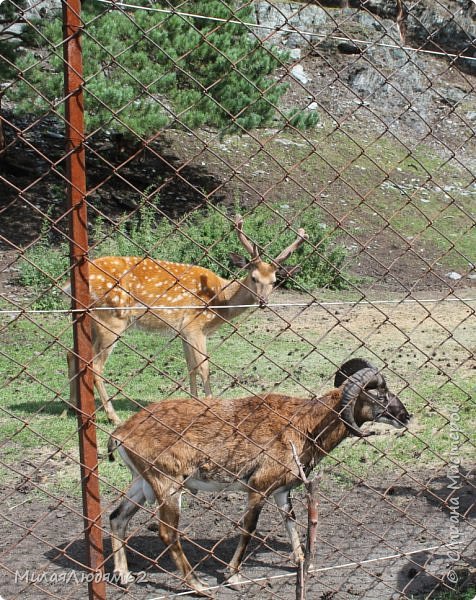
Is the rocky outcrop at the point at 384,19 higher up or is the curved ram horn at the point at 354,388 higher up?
the curved ram horn at the point at 354,388

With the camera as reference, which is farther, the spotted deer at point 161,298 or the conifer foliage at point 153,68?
the conifer foliage at point 153,68

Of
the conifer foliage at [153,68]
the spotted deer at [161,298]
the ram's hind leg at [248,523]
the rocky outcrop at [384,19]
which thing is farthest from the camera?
the rocky outcrop at [384,19]

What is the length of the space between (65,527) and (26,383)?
3.54 metres

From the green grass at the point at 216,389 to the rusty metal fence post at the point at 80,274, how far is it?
58.1 inches

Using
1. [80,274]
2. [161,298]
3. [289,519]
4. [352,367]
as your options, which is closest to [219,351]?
[161,298]

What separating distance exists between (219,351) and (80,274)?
704 cm

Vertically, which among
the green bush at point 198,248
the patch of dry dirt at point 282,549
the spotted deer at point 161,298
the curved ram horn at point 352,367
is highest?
the curved ram horn at point 352,367

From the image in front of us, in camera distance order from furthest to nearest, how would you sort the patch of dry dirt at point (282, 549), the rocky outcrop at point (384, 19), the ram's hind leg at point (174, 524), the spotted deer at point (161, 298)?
1. the rocky outcrop at point (384, 19)
2. the spotted deer at point (161, 298)
3. the ram's hind leg at point (174, 524)
4. the patch of dry dirt at point (282, 549)

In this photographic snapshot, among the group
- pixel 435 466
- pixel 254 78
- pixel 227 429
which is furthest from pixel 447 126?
pixel 227 429

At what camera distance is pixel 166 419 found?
186 inches

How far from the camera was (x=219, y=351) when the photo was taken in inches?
392

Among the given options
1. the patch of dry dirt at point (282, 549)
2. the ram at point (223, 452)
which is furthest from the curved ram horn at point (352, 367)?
the patch of dry dirt at point (282, 549)

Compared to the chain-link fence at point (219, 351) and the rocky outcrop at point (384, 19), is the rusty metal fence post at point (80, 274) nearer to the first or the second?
the chain-link fence at point (219, 351)

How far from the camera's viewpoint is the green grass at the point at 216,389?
6199 mm
